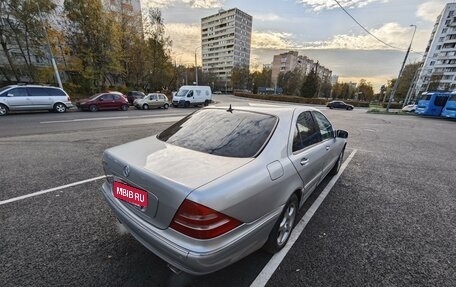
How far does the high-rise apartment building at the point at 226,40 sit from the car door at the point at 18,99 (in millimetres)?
100828

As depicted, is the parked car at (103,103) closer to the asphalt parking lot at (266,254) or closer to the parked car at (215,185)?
the asphalt parking lot at (266,254)

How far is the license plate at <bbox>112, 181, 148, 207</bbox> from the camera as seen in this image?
6.02ft

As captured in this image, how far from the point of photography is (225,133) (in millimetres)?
2414

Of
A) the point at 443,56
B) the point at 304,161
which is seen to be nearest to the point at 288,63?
the point at 443,56

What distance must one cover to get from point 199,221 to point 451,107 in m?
29.5

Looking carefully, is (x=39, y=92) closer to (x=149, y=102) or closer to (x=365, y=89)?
(x=149, y=102)

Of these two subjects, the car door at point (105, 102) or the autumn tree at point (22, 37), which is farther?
the autumn tree at point (22, 37)

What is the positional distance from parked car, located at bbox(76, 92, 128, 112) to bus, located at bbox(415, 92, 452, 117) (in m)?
31.6

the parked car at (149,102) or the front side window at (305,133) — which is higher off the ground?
the front side window at (305,133)

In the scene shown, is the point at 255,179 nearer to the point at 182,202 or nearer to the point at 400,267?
the point at 182,202

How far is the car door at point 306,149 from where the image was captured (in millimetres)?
2471

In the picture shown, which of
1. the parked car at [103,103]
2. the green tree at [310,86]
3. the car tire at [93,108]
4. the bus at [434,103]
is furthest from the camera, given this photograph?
the green tree at [310,86]

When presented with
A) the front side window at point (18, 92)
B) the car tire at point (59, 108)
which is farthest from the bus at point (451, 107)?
the front side window at point (18, 92)

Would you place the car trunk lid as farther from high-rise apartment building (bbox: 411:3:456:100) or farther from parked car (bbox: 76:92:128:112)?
high-rise apartment building (bbox: 411:3:456:100)
